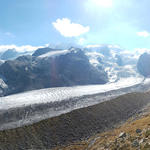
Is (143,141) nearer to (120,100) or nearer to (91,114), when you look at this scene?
(91,114)

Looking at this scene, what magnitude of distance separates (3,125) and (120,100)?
3419 inches

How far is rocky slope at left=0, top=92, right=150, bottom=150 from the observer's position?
2906 inches

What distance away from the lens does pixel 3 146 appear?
69938 mm

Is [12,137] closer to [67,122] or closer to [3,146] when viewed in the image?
[3,146]

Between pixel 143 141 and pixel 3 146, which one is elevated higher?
pixel 143 141

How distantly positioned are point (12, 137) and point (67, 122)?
29.1 meters

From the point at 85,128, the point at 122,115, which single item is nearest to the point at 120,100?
the point at 122,115

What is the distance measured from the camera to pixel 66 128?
86562 millimetres

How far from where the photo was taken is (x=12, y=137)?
76562 millimetres

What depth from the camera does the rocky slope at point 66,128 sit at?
7381 cm

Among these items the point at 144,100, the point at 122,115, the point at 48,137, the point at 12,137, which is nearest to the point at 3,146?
the point at 12,137

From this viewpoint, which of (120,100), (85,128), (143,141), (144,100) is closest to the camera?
(143,141)

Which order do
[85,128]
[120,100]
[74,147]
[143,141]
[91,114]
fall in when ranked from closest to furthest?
[143,141] → [74,147] → [85,128] → [91,114] → [120,100]

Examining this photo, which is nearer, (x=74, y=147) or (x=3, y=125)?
(x=74, y=147)
